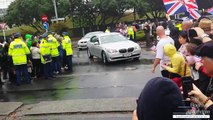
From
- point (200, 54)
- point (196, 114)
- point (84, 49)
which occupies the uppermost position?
point (200, 54)

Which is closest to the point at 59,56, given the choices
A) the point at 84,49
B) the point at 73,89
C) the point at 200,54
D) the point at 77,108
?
the point at 73,89

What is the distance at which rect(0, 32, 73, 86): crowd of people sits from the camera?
12758 mm

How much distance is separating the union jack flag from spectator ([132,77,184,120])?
8.17 m

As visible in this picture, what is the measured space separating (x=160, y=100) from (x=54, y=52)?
12418 mm

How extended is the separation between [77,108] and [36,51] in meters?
6.09

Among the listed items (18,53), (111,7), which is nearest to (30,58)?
(18,53)

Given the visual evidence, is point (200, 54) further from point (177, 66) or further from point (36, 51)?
point (36, 51)

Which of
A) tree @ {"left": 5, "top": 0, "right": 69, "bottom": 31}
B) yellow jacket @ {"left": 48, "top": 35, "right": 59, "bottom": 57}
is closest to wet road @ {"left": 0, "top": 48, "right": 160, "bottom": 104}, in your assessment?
yellow jacket @ {"left": 48, "top": 35, "right": 59, "bottom": 57}

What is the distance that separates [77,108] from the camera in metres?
8.38

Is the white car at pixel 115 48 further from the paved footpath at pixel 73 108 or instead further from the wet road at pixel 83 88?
the paved footpath at pixel 73 108

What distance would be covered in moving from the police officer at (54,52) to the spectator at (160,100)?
12.0 m

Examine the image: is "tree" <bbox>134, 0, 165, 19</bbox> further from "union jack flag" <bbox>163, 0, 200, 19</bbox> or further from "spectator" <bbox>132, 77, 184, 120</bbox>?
"spectator" <bbox>132, 77, 184, 120</bbox>

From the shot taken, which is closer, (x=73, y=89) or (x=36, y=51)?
(x=73, y=89)

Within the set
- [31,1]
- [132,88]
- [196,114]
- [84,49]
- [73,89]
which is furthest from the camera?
[31,1]
